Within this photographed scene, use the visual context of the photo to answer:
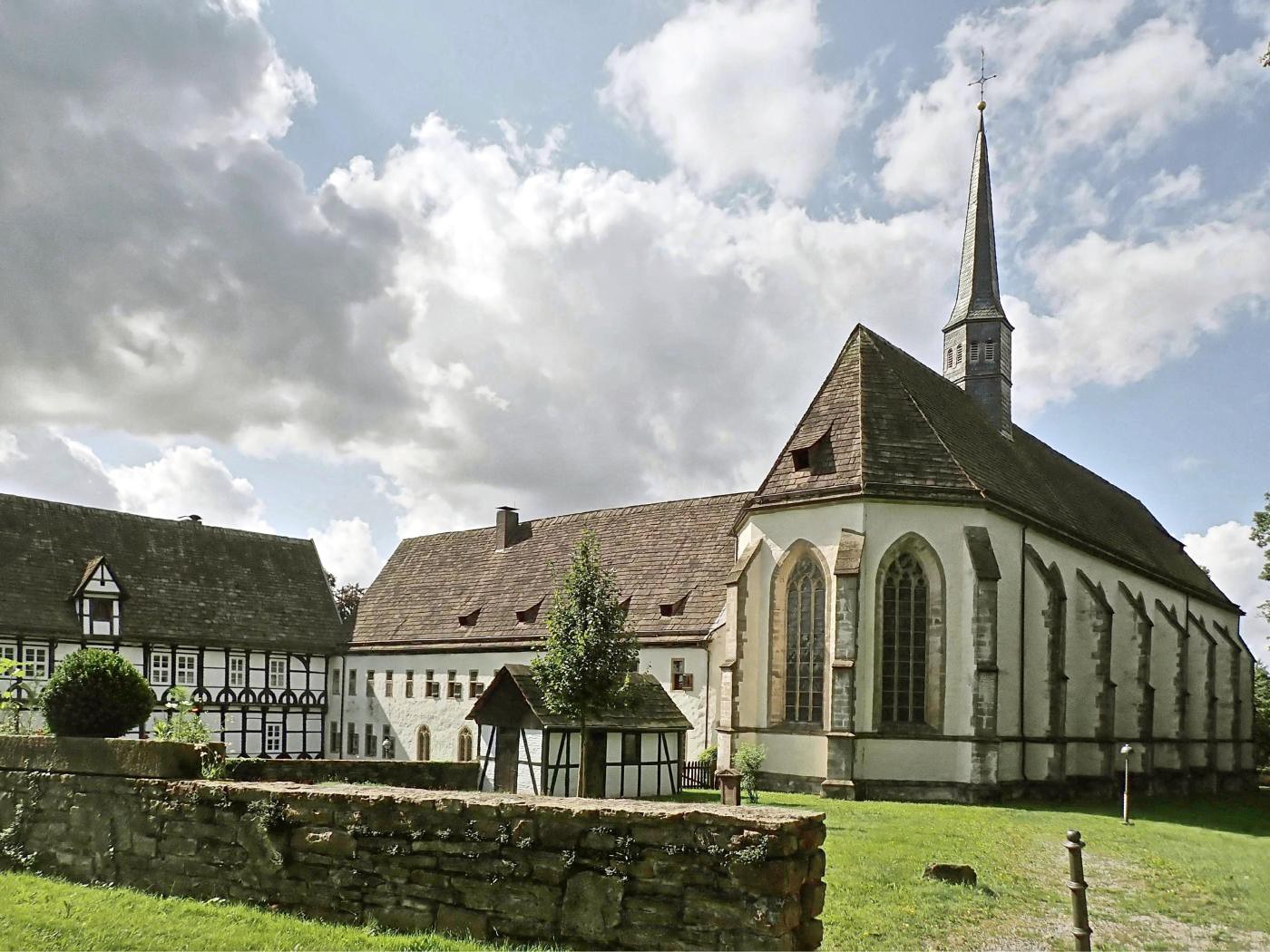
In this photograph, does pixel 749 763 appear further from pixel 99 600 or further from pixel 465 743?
pixel 99 600

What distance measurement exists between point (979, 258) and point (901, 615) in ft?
69.2

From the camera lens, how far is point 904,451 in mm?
28828

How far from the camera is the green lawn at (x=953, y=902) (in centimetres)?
897

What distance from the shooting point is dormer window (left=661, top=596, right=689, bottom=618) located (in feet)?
118

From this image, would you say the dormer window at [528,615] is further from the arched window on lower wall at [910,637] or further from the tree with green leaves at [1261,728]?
the tree with green leaves at [1261,728]

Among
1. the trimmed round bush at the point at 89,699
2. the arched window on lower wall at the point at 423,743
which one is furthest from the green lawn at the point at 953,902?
the arched window on lower wall at the point at 423,743

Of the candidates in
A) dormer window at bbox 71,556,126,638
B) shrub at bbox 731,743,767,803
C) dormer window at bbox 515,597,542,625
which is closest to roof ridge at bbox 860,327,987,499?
shrub at bbox 731,743,767,803

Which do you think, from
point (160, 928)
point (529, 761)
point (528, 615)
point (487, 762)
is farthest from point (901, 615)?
point (160, 928)

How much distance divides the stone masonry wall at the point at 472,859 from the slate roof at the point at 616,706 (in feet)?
52.4

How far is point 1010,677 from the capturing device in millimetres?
28891

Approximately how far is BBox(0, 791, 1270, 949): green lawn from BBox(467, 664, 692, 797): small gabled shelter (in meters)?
7.75

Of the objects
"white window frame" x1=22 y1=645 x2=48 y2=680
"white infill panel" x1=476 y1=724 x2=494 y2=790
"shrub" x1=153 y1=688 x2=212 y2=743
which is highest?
"shrub" x1=153 y1=688 x2=212 y2=743

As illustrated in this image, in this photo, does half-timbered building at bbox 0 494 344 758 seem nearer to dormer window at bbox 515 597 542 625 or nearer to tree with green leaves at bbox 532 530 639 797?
dormer window at bbox 515 597 542 625

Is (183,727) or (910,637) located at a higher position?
(910,637)
